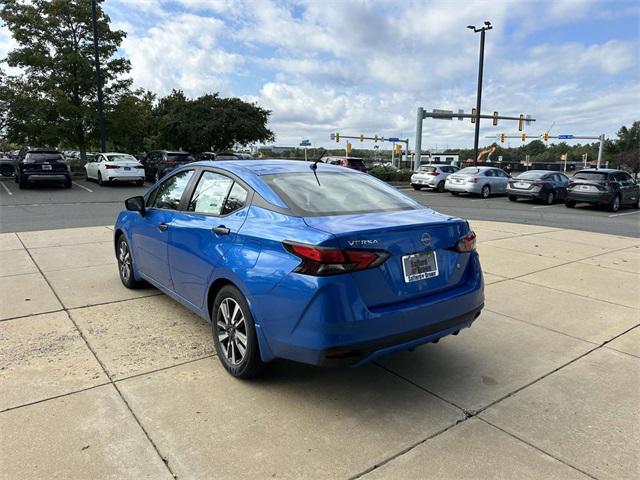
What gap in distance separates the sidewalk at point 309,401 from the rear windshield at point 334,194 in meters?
1.23

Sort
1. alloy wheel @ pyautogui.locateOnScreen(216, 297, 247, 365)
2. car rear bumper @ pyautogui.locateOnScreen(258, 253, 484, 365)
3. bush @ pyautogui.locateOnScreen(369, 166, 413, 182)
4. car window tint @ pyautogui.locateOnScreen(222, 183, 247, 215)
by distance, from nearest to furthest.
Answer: car rear bumper @ pyautogui.locateOnScreen(258, 253, 484, 365) → alloy wheel @ pyautogui.locateOnScreen(216, 297, 247, 365) → car window tint @ pyautogui.locateOnScreen(222, 183, 247, 215) → bush @ pyautogui.locateOnScreen(369, 166, 413, 182)

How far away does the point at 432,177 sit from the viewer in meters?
24.6

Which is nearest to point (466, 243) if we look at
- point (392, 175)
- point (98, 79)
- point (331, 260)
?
point (331, 260)

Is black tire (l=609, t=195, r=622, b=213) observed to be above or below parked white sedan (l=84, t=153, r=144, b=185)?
below

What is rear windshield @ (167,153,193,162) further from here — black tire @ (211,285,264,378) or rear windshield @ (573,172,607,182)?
black tire @ (211,285,264,378)

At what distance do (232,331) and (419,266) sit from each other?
1388 mm

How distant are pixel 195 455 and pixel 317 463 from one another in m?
0.66

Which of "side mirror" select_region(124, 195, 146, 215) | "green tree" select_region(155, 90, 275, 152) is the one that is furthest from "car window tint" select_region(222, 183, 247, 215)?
"green tree" select_region(155, 90, 275, 152)

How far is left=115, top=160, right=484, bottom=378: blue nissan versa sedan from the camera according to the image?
111 inches

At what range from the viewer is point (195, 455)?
103 inches

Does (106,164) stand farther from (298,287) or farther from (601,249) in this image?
(298,287)

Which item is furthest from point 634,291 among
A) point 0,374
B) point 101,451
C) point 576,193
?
point 576,193

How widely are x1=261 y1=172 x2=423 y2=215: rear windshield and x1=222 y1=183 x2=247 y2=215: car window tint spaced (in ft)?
0.66

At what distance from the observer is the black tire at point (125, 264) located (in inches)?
213
